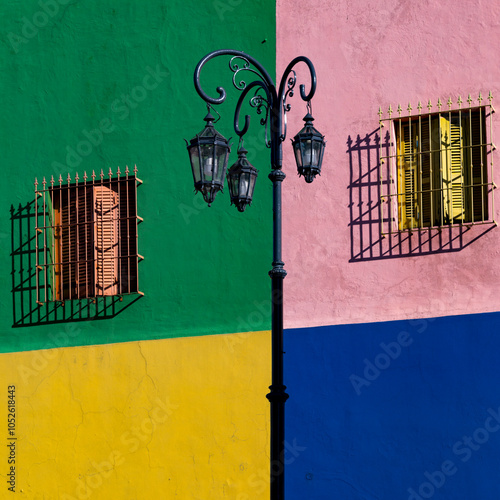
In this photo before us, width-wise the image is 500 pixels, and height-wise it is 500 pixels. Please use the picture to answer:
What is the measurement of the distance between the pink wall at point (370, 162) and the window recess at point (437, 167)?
0.12 metres

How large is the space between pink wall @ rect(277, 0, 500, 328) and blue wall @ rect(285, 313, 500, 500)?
0.24 meters

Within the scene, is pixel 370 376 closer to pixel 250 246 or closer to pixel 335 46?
pixel 250 246

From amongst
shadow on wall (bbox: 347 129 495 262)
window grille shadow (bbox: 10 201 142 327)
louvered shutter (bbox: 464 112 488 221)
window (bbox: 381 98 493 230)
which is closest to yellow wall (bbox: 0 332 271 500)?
window grille shadow (bbox: 10 201 142 327)

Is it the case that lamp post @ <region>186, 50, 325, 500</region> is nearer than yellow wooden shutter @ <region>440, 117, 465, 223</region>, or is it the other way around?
lamp post @ <region>186, 50, 325, 500</region>

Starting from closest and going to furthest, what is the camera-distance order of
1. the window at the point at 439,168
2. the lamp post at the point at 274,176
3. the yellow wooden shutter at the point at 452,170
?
the lamp post at the point at 274,176 → the window at the point at 439,168 → the yellow wooden shutter at the point at 452,170

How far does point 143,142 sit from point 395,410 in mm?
4419

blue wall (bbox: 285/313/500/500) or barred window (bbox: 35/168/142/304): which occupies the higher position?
barred window (bbox: 35/168/142/304)

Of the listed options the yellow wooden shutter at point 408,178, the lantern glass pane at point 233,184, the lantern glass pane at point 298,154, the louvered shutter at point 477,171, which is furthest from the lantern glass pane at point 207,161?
the louvered shutter at point 477,171

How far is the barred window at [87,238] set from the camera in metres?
12.6

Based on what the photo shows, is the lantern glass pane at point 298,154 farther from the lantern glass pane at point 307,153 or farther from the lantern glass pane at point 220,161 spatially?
the lantern glass pane at point 220,161

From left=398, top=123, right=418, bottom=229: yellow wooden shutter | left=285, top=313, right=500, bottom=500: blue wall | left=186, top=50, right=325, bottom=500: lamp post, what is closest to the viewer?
left=186, top=50, right=325, bottom=500: lamp post

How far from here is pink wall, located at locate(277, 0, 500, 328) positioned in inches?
426

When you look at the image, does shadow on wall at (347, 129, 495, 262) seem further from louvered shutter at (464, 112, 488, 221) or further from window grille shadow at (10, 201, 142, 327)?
window grille shadow at (10, 201, 142, 327)

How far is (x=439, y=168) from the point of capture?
11133 mm
